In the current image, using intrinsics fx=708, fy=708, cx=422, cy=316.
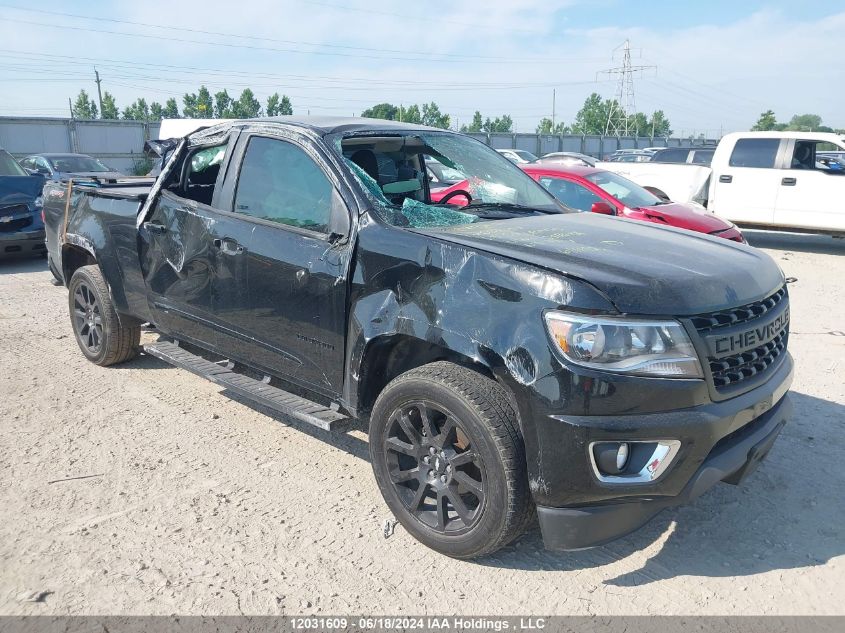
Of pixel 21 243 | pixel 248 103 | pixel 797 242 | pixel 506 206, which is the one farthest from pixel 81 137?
pixel 248 103

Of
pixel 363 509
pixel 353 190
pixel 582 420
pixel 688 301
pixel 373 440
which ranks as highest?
pixel 353 190

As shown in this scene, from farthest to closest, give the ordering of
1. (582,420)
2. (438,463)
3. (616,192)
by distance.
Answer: (616,192)
(438,463)
(582,420)

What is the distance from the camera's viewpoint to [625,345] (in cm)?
265

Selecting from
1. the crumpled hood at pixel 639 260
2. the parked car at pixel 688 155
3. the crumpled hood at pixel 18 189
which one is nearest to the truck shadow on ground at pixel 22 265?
the crumpled hood at pixel 18 189

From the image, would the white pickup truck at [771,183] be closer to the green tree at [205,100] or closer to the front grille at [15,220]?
the front grille at [15,220]

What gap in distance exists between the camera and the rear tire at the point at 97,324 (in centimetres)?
530

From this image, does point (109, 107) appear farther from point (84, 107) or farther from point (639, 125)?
point (639, 125)

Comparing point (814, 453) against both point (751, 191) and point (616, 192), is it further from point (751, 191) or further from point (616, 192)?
point (751, 191)

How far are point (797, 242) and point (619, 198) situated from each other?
20.2ft

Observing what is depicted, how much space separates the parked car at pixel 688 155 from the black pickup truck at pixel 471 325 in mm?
14287

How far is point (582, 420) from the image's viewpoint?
2.61 m

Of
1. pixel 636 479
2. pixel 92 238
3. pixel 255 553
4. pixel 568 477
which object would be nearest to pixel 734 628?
pixel 636 479

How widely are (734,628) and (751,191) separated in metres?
11.2

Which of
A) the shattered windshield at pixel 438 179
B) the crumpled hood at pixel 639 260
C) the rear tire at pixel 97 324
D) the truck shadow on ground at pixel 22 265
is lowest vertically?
the truck shadow on ground at pixel 22 265
